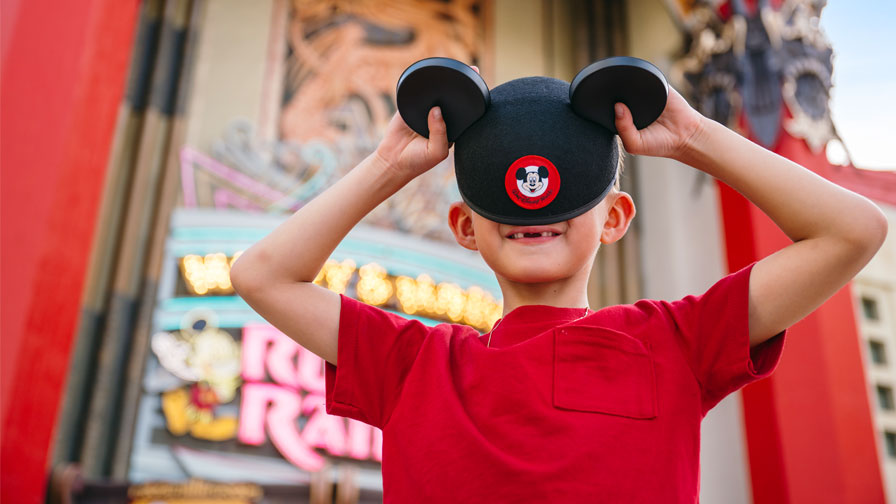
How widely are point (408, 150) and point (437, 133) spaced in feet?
0.12

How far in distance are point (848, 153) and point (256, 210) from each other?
9.13ft

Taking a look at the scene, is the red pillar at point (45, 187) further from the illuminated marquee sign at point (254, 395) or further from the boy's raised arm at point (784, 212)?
the boy's raised arm at point (784, 212)

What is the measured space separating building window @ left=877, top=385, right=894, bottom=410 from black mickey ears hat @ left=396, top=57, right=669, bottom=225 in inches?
122

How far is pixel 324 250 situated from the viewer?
0.75 meters

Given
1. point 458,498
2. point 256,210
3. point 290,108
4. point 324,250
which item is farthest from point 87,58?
point 458,498

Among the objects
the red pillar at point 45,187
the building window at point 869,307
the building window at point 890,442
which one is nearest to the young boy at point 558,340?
the red pillar at point 45,187

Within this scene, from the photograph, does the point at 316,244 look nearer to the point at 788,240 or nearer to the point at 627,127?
the point at 627,127

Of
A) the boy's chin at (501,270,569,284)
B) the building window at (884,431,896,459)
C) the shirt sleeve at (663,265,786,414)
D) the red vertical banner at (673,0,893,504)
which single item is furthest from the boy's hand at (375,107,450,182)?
the building window at (884,431,896,459)

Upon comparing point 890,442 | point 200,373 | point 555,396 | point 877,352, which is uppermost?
point 877,352

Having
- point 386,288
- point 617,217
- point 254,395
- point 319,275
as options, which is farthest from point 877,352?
point 617,217

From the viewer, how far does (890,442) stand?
3.16 metres

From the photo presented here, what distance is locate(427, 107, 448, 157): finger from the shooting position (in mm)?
704

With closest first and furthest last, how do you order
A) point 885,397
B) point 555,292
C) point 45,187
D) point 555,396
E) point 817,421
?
point 555,396 < point 555,292 < point 45,187 < point 817,421 < point 885,397

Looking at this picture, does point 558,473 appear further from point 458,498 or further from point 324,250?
point 324,250
